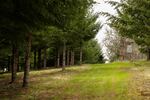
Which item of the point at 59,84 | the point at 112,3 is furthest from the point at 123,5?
the point at 59,84

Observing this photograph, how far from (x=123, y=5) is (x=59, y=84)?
9.35m

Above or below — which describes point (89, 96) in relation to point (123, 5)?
below

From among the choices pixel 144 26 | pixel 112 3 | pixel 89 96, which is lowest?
pixel 89 96

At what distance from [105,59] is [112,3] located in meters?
61.8

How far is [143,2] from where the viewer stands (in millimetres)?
A: 13188

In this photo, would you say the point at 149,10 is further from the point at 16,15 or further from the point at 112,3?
the point at 16,15

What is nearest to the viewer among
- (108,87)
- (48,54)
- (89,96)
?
(89,96)

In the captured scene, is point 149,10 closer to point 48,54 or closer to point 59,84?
point 59,84

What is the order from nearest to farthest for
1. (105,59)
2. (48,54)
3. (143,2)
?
(143,2) → (48,54) → (105,59)

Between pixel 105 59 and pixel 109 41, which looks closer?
pixel 109 41

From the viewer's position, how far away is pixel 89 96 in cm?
1716

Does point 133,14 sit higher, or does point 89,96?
point 133,14

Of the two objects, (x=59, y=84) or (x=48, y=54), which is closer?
(x=59, y=84)

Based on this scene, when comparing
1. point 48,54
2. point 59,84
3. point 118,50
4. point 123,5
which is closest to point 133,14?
point 123,5
